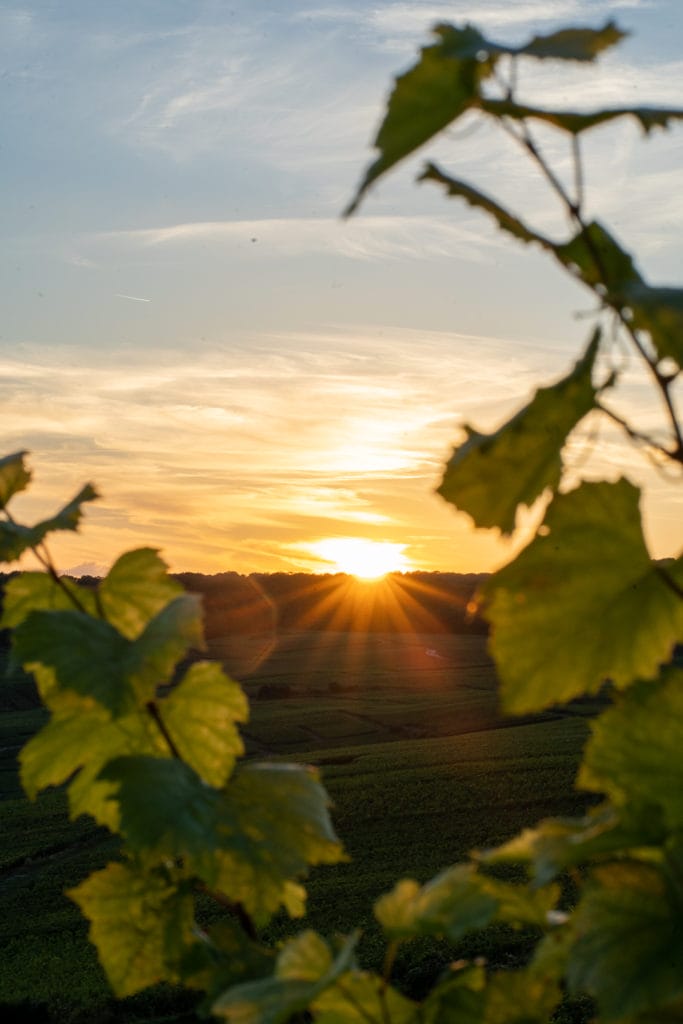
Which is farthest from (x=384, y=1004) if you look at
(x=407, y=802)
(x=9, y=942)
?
(x=407, y=802)

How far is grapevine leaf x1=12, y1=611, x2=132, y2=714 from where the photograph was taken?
3.86 feet

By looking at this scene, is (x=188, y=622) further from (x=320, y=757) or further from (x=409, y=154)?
(x=320, y=757)

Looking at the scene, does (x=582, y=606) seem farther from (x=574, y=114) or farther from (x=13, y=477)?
(x=13, y=477)

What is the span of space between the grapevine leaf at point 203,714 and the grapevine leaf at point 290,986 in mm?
411

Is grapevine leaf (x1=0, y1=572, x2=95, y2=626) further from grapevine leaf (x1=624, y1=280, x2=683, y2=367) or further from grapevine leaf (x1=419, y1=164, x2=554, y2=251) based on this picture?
grapevine leaf (x1=624, y1=280, x2=683, y2=367)

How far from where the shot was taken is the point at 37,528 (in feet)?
4.96

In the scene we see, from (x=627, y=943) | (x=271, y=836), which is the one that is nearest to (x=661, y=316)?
(x=627, y=943)

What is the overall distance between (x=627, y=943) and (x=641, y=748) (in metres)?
0.16

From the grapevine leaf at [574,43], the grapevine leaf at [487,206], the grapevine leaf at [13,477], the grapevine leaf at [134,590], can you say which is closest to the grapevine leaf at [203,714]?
the grapevine leaf at [134,590]

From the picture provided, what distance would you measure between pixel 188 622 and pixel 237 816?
0.29 m

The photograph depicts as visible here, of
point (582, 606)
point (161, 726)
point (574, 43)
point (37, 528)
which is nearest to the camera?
point (574, 43)

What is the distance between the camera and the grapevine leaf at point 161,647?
Answer: 118cm

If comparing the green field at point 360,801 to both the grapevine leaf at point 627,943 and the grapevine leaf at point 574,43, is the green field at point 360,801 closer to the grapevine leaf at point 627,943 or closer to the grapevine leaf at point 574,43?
the grapevine leaf at point 627,943

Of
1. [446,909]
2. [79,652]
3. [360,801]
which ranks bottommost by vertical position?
[360,801]
